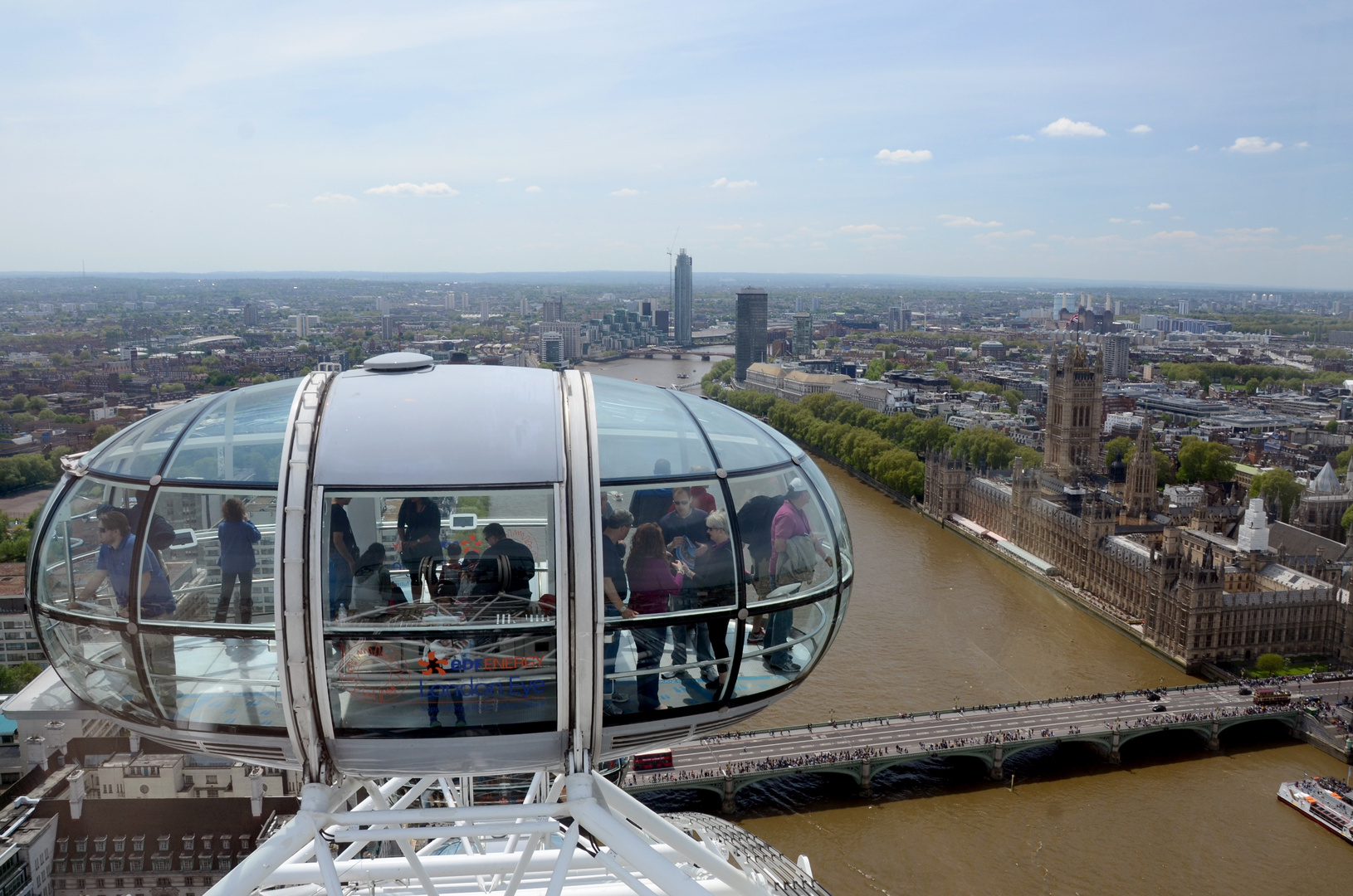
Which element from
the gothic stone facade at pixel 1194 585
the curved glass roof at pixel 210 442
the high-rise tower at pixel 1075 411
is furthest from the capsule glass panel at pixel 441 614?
the high-rise tower at pixel 1075 411

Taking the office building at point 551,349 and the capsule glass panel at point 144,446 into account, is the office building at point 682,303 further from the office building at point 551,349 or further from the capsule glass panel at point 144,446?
the capsule glass panel at point 144,446

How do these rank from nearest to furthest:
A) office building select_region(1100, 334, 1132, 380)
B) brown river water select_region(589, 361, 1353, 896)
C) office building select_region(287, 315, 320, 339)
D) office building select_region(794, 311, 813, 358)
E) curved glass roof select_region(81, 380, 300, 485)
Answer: curved glass roof select_region(81, 380, 300, 485) < brown river water select_region(589, 361, 1353, 896) < office building select_region(1100, 334, 1132, 380) < office building select_region(287, 315, 320, 339) < office building select_region(794, 311, 813, 358)

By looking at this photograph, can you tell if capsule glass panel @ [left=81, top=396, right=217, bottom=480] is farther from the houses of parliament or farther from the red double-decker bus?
the houses of parliament

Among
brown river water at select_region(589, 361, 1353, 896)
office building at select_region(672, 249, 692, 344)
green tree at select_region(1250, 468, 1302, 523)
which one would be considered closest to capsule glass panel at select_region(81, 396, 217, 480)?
brown river water at select_region(589, 361, 1353, 896)

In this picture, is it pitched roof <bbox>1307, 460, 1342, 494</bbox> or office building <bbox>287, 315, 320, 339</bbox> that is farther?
office building <bbox>287, 315, 320, 339</bbox>

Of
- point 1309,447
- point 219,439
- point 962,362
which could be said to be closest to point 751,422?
point 219,439

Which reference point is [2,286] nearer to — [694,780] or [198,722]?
[694,780]

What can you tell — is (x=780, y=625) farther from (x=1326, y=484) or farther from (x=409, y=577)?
(x=1326, y=484)
